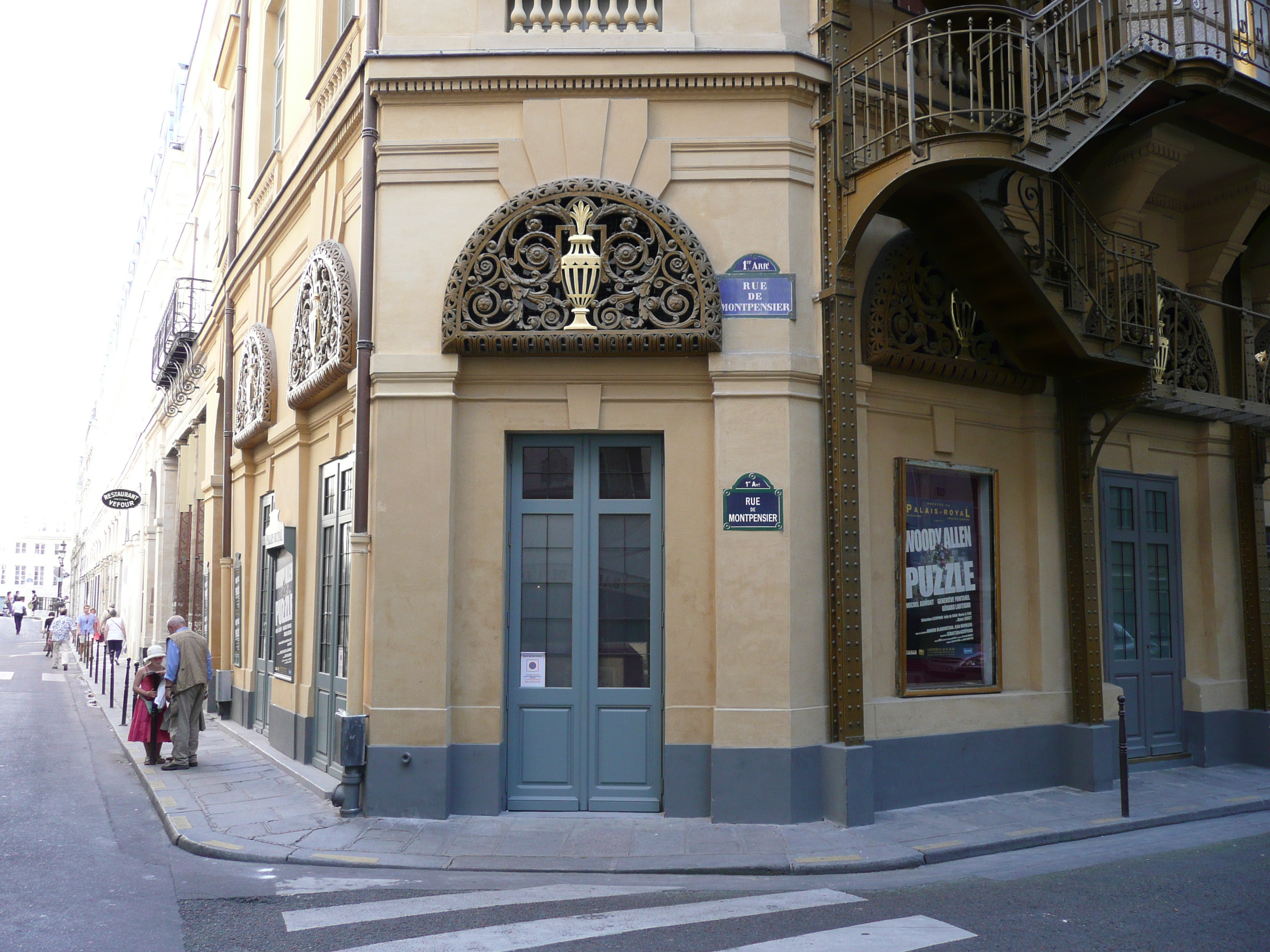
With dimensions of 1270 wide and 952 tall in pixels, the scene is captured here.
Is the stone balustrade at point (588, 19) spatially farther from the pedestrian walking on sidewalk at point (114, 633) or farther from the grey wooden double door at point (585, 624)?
the pedestrian walking on sidewalk at point (114, 633)

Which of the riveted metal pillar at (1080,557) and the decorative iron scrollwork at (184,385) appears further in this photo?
the decorative iron scrollwork at (184,385)

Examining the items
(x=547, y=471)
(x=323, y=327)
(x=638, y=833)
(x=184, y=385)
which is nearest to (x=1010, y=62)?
(x=547, y=471)

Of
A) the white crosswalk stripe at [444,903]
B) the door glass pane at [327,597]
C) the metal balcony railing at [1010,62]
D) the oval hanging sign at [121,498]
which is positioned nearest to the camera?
the white crosswalk stripe at [444,903]

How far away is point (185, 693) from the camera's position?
464 inches

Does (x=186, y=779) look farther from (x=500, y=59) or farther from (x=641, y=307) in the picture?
(x=500, y=59)

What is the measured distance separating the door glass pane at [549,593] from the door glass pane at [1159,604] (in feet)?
23.8

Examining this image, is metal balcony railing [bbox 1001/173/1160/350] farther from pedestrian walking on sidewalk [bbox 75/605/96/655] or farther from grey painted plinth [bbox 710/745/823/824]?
pedestrian walking on sidewalk [bbox 75/605/96/655]

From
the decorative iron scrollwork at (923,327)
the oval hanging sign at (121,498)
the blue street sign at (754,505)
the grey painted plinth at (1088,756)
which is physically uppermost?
the decorative iron scrollwork at (923,327)

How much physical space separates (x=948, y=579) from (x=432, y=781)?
5.26 metres

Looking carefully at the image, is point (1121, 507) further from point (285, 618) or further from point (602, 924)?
point (285, 618)

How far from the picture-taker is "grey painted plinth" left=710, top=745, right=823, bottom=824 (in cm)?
844

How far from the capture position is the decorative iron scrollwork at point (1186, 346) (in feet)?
39.1

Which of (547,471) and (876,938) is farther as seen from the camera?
(547,471)

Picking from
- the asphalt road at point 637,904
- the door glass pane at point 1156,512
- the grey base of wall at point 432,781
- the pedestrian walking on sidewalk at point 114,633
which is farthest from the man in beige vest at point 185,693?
the pedestrian walking on sidewalk at point 114,633
